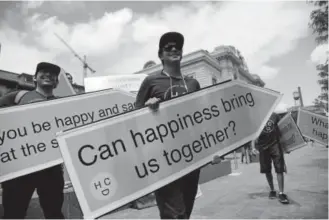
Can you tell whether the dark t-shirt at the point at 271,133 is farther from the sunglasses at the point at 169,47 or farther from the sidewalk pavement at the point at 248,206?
the sunglasses at the point at 169,47

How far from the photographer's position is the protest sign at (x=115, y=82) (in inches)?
179

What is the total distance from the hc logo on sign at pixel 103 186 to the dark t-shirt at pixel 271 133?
3708mm

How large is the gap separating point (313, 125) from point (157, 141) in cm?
218

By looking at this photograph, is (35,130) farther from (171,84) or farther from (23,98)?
(171,84)

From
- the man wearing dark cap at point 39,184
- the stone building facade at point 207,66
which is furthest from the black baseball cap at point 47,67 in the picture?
the stone building facade at point 207,66

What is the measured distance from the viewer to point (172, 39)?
6.90ft

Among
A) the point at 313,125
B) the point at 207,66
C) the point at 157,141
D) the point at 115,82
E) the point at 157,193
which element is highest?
the point at 207,66

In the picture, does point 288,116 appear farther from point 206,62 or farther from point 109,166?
point 206,62

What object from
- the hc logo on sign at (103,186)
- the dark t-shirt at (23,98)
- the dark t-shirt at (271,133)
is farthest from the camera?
the dark t-shirt at (271,133)

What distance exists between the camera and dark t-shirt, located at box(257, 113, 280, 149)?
4664 mm

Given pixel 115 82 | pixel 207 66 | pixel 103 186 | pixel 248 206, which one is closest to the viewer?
pixel 103 186

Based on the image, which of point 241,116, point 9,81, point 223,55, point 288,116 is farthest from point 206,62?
point 241,116

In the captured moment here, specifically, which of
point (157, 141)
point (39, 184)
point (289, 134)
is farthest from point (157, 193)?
point (289, 134)

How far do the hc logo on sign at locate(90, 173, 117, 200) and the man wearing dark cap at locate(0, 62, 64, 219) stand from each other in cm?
83
